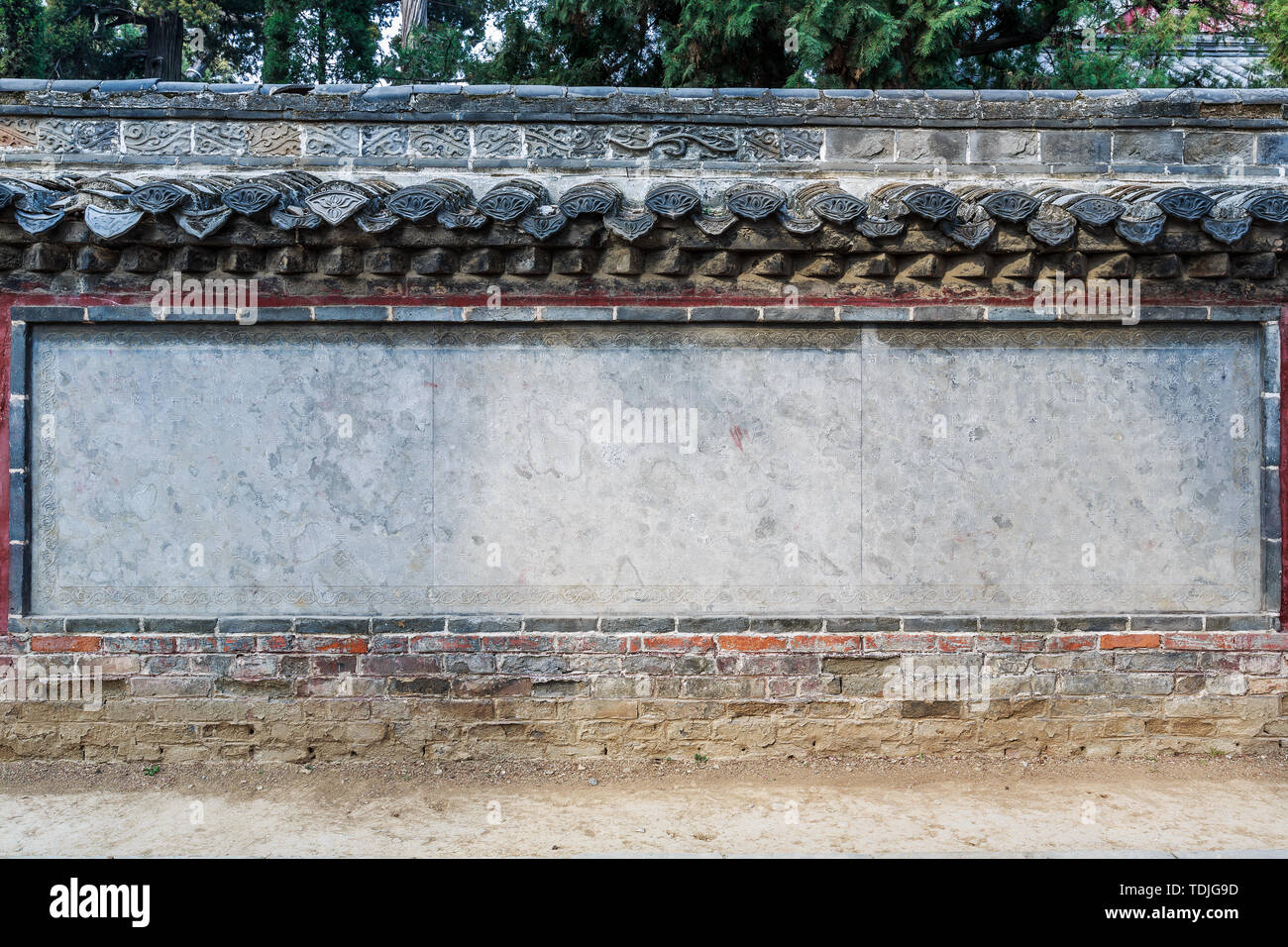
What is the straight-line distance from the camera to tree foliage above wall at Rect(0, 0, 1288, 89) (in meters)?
10.1

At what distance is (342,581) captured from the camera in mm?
5359

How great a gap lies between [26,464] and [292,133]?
7.75 feet

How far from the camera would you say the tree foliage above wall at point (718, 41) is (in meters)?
10.1

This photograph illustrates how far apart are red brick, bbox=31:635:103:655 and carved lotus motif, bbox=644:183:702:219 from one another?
3.79 meters

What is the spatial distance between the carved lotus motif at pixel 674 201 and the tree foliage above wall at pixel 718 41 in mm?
5928

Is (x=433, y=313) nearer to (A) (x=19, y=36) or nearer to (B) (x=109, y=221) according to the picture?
(B) (x=109, y=221)

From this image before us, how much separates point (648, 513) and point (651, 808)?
154 centimetres

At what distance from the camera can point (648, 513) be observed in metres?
5.39

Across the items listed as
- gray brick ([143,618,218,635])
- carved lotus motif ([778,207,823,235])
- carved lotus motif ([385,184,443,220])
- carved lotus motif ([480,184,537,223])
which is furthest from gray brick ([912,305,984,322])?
gray brick ([143,618,218,635])

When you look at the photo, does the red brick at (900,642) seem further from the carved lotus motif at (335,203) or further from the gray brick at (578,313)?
the carved lotus motif at (335,203)

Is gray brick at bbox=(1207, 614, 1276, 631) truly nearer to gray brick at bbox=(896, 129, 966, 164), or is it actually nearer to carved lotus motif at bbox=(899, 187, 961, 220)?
carved lotus motif at bbox=(899, 187, 961, 220)

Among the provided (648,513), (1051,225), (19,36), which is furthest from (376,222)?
(19,36)

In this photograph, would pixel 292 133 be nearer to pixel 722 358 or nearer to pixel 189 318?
pixel 189 318

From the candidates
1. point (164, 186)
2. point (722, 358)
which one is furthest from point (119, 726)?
point (722, 358)
